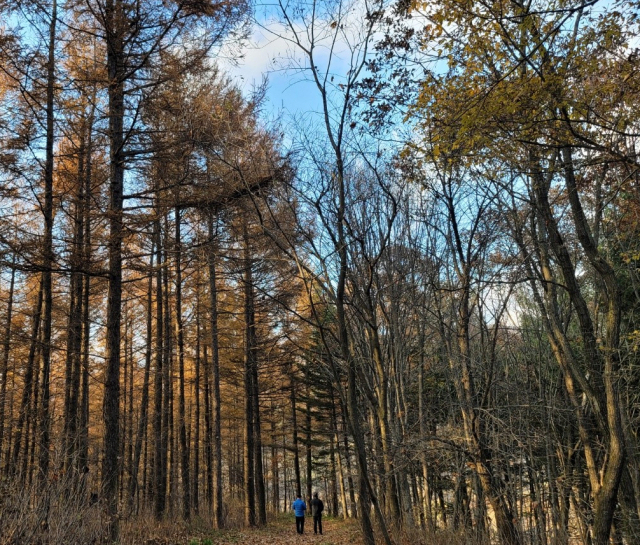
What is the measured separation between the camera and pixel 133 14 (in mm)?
8742

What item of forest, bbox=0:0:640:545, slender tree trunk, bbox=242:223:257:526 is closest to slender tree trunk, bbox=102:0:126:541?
forest, bbox=0:0:640:545

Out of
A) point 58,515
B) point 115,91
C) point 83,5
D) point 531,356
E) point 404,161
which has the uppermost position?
point 83,5

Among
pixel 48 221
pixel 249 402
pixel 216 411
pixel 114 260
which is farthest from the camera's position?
pixel 249 402

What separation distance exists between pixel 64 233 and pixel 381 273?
9088 mm

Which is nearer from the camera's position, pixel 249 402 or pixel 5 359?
pixel 5 359

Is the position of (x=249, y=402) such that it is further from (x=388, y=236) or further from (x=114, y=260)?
(x=388, y=236)

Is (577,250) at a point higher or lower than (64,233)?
lower

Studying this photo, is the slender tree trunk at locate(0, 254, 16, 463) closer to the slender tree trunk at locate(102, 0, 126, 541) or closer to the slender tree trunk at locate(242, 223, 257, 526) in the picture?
the slender tree trunk at locate(102, 0, 126, 541)

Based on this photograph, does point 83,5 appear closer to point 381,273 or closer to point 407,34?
point 407,34

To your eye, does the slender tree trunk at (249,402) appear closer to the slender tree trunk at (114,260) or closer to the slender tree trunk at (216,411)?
the slender tree trunk at (216,411)

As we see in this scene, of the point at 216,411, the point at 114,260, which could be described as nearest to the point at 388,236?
the point at 114,260

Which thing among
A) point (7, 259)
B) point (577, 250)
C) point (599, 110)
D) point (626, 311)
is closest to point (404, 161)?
point (599, 110)

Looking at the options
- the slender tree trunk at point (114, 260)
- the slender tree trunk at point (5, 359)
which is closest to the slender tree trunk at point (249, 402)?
the slender tree trunk at point (114, 260)

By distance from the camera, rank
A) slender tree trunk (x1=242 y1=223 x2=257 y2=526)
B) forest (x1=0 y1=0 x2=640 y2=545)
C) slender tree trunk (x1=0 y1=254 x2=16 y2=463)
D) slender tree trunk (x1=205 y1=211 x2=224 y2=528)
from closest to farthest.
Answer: forest (x1=0 y1=0 x2=640 y2=545)
slender tree trunk (x1=0 y1=254 x2=16 y2=463)
slender tree trunk (x1=205 y1=211 x2=224 y2=528)
slender tree trunk (x1=242 y1=223 x2=257 y2=526)
